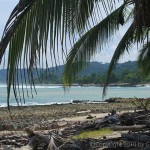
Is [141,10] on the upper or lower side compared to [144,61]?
upper

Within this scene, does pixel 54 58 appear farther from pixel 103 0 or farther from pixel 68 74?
pixel 68 74

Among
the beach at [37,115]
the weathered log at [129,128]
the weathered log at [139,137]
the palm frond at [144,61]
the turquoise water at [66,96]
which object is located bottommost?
the turquoise water at [66,96]

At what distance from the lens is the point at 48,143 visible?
487cm

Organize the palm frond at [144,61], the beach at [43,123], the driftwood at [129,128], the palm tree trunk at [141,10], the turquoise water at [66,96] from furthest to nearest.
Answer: the turquoise water at [66,96] → the palm frond at [144,61] → the driftwood at [129,128] → the beach at [43,123] → the palm tree trunk at [141,10]

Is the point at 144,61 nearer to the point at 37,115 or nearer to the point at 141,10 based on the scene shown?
the point at 37,115

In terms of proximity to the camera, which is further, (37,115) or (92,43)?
(37,115)

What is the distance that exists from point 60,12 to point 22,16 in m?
0.29

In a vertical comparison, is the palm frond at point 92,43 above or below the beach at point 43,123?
above

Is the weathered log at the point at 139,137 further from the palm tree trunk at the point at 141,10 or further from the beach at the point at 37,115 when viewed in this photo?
the beach at the point at 37,115

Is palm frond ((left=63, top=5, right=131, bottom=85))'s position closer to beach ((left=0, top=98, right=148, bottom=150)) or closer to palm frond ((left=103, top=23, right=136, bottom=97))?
palm frond ((left=103, top=23, right=136, bottom=97))

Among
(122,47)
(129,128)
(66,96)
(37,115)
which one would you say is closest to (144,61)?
(122,47)

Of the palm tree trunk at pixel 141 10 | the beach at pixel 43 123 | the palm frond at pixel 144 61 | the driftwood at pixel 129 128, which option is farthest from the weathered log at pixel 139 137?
the palm frond at pixel 144 61

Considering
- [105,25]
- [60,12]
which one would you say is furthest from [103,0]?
[105,25]

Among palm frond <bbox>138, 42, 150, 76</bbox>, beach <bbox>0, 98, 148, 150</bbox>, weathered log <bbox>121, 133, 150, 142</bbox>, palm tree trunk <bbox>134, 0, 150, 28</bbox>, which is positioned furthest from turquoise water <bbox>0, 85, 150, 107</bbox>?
palm tree trunk <bbox>134, 0, 150, 28</bbox>
